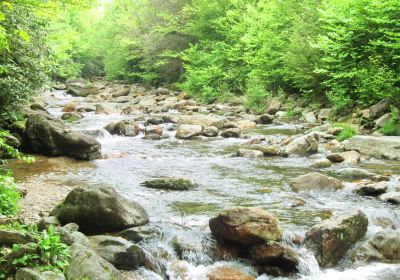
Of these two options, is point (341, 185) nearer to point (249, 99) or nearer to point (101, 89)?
point (249, 99)

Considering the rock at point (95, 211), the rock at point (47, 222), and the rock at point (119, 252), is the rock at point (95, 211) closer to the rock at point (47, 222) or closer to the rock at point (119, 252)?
the rock at point (47, 222)

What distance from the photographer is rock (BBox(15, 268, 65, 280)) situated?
12.0 ft

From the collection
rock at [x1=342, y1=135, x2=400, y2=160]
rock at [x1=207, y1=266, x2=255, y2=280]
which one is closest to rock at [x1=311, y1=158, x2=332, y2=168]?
rock at [x1=342, y1=135, x2=400, y2=160]

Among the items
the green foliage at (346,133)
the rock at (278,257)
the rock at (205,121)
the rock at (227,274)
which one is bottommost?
the rock at (227,274)

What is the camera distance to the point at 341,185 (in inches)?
359

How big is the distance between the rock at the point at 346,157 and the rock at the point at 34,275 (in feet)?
31.2

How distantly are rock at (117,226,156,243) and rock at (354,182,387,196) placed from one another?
15.3ft

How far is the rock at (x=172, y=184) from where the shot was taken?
9.14m

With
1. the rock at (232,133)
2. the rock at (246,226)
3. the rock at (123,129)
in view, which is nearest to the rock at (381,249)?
the rock at (246,226)

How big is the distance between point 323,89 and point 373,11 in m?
6.48

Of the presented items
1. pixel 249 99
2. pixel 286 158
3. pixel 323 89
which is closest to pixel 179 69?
pixel 249 99

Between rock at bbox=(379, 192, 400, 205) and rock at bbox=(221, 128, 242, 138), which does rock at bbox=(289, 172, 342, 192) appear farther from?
rock at bbox=(221, 128, 242, 138)

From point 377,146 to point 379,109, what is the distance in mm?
3701

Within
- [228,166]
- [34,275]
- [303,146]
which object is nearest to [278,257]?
[34,275]
